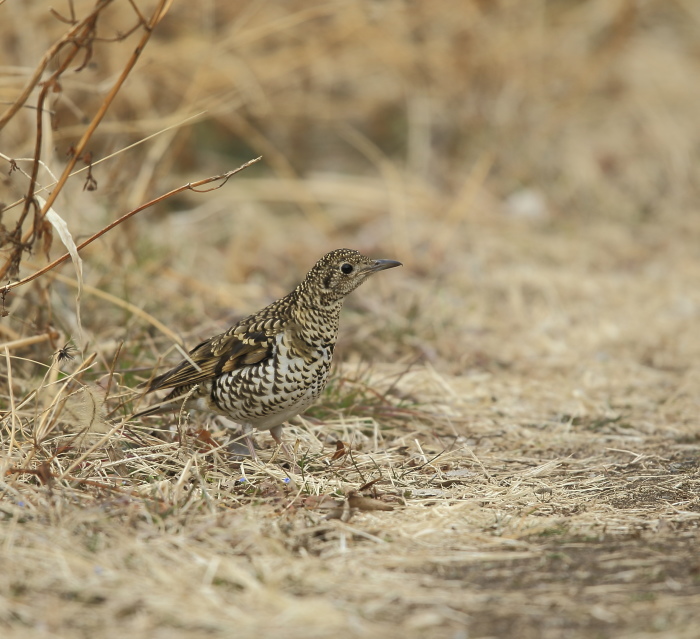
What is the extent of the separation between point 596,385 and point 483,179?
412 centimetres

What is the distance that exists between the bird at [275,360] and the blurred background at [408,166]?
981mm

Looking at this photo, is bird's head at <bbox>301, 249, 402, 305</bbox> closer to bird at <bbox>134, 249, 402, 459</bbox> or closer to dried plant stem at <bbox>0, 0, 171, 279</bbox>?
bird at <bbox>134, 249, 402, 459</bbox>

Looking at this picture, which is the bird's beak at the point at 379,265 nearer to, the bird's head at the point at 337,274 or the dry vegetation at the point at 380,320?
the bird's head at the point at 337,274

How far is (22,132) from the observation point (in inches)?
301

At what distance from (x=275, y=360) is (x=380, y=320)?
89.1 inches

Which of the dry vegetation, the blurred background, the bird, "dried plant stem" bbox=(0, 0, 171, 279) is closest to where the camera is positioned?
the dry vegetation

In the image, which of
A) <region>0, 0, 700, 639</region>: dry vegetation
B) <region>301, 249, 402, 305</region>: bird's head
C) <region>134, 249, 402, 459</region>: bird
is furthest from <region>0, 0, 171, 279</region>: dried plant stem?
<region>301, 249, 402, 305</region>: bird's head

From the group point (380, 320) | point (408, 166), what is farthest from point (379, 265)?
point (408, 166)

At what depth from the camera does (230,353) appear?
14.9 feet

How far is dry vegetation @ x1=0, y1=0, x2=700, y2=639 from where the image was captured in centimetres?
308

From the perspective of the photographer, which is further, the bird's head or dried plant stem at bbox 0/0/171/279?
the bird's head

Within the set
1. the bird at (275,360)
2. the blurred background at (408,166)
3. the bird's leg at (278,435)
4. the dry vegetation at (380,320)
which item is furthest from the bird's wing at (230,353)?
the blurred background at (408,166)

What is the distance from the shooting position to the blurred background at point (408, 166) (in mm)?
6613

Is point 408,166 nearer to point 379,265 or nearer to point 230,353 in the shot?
point 379,265
